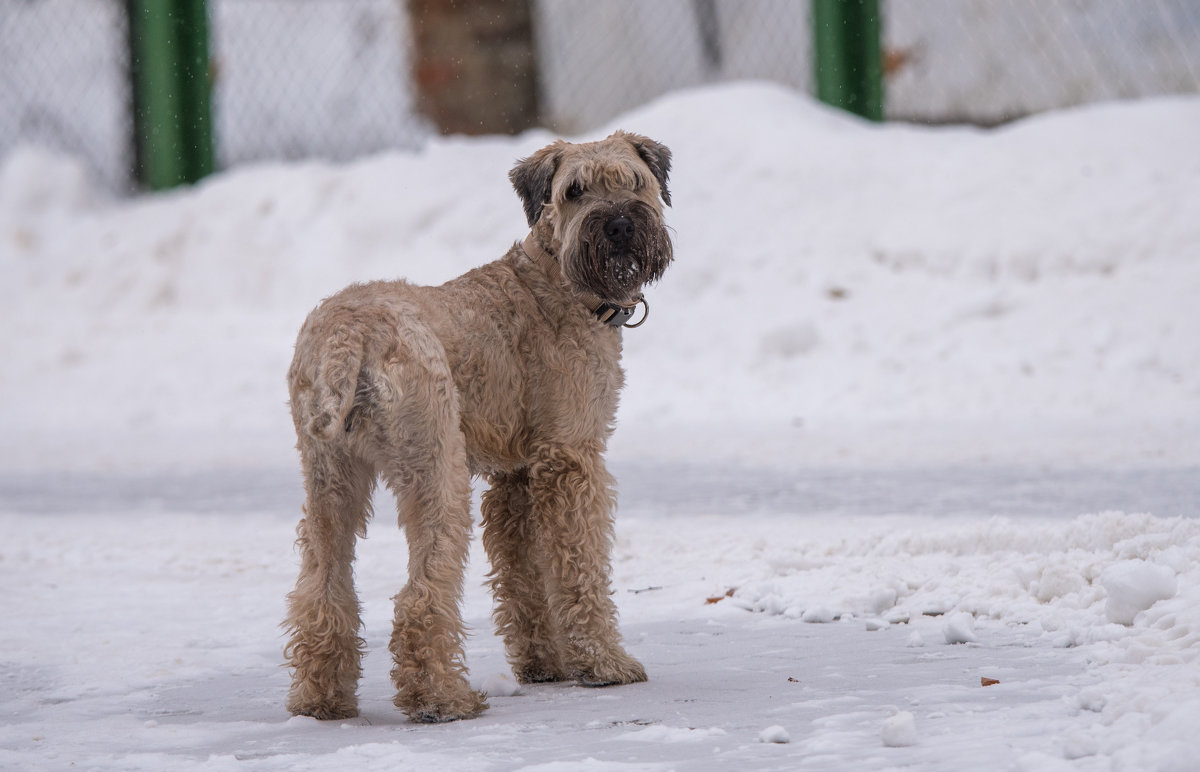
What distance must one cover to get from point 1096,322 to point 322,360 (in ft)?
27.5

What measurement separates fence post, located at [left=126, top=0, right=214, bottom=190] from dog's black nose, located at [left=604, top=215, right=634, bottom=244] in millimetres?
11647

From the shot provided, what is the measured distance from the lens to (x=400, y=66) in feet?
48.2

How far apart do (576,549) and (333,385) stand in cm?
109

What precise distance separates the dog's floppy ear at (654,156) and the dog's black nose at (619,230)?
492mm

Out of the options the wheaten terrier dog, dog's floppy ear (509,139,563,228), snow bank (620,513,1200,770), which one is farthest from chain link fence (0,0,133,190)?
the wheaten terrier dog

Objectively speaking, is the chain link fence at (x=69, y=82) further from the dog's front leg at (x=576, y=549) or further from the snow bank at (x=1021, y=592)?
the dog's front leg at (x=576, y=549)

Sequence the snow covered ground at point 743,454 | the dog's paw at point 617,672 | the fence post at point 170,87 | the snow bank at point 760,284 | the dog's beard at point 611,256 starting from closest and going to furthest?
the snow covered ground at point 743,454
the dog's paw at point 617,672
the dog's beard at point 611,256
the snow bank at point 760,284
the fence post at point 170,87

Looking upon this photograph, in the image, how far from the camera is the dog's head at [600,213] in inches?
176

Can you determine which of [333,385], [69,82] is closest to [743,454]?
[333,385]

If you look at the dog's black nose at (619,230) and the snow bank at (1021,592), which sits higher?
the dog's black nose at (619,230)

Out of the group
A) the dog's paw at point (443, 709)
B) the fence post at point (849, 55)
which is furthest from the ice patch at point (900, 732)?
the fence post at point (849, 55)

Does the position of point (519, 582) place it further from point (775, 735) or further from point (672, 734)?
point (775, 735)

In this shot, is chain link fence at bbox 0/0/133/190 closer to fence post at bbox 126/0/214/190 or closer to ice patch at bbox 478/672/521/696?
fence post at bbox 126/0/214/190

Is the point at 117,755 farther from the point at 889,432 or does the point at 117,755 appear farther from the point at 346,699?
the point at 889,432
